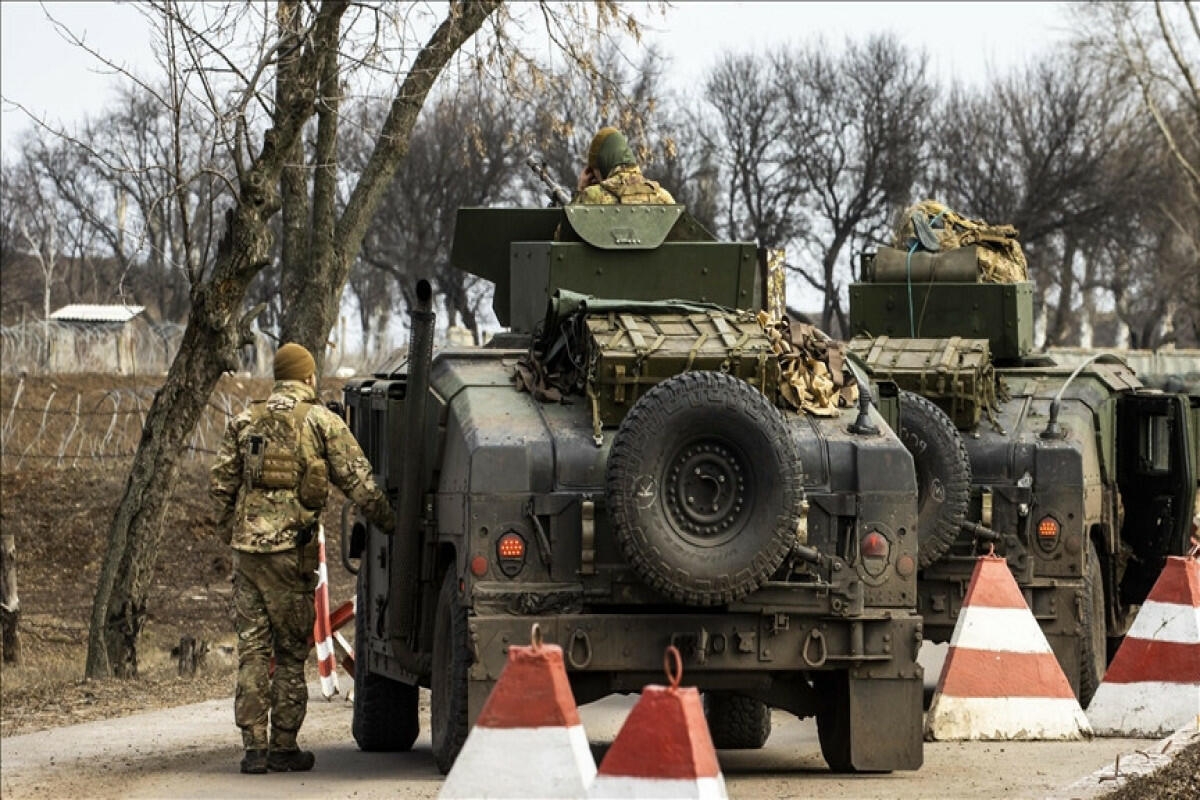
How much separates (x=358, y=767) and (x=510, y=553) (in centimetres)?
186

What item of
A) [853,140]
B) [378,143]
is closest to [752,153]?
[853,140]

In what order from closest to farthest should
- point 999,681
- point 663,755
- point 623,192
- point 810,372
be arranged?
point 663,755, point 810,372, point 999,681, point 623,192

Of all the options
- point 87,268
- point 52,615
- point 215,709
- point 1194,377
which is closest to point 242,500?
point 215,709

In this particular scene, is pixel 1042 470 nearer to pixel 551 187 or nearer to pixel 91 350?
pixel 551 187

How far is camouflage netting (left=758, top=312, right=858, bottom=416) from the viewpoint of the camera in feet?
36.9

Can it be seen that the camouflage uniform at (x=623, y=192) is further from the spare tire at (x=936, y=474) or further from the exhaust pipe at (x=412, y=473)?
the exhaust pipe at (x=412, y=473)

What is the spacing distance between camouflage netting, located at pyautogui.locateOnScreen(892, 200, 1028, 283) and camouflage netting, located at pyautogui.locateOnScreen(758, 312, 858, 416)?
5.84 m

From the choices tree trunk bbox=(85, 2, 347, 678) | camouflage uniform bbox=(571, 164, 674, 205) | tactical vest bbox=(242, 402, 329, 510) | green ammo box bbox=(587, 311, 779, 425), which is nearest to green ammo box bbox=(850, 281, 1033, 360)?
camouflage uniform bbox=(571, 164, 674, 205)

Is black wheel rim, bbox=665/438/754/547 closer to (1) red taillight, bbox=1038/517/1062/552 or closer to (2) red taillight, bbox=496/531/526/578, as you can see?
(2) red taillight, bbox=496/531/526/578

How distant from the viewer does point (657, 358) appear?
35.8ft

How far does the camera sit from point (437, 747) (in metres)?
11.2

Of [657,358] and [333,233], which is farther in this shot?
[333,233]

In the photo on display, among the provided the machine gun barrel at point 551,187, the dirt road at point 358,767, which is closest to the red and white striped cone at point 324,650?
the dirt road at point 358,767

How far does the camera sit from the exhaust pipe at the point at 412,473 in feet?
36.8
